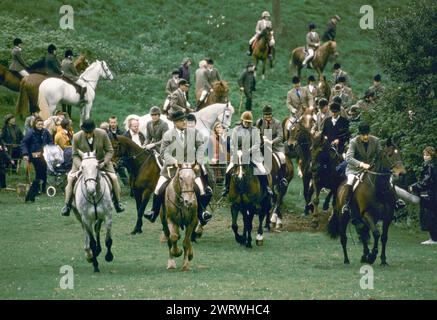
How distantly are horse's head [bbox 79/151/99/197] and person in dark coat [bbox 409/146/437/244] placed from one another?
7915 millimetres

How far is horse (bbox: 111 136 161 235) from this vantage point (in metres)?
27.2

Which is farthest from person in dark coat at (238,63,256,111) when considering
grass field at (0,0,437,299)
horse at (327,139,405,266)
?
horse at (327,139,405,266)

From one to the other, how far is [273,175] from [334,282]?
7.34 m

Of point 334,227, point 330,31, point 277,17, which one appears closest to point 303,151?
point 334,227

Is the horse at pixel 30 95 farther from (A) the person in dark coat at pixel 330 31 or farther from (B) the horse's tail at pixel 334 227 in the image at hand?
(B) the horse's tail at pixel 334 227

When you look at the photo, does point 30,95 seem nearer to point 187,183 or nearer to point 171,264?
point 171,264

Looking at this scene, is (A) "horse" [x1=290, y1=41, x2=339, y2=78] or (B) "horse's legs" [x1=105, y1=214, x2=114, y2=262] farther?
(A) "horse" [x1=290, y1=41, x2=339, y2=78]

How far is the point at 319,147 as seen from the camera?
26.3 m

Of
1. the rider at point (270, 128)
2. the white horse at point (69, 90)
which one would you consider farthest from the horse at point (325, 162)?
the white horse at point (69, 90)

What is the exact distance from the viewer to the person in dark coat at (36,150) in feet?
102

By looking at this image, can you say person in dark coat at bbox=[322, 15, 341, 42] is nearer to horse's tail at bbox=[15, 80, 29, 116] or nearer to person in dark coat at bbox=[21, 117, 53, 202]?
horse's tail at bbox=[15, 80, 29, 116]

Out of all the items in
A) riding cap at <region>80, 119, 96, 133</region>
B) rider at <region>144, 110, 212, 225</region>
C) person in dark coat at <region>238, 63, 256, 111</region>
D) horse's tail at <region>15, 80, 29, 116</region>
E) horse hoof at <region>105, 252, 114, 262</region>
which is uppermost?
person in dark coat at <region>238, 63, 256, 111</region>

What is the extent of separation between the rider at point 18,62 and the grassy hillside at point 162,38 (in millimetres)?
3189

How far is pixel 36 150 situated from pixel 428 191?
10.8 meters
